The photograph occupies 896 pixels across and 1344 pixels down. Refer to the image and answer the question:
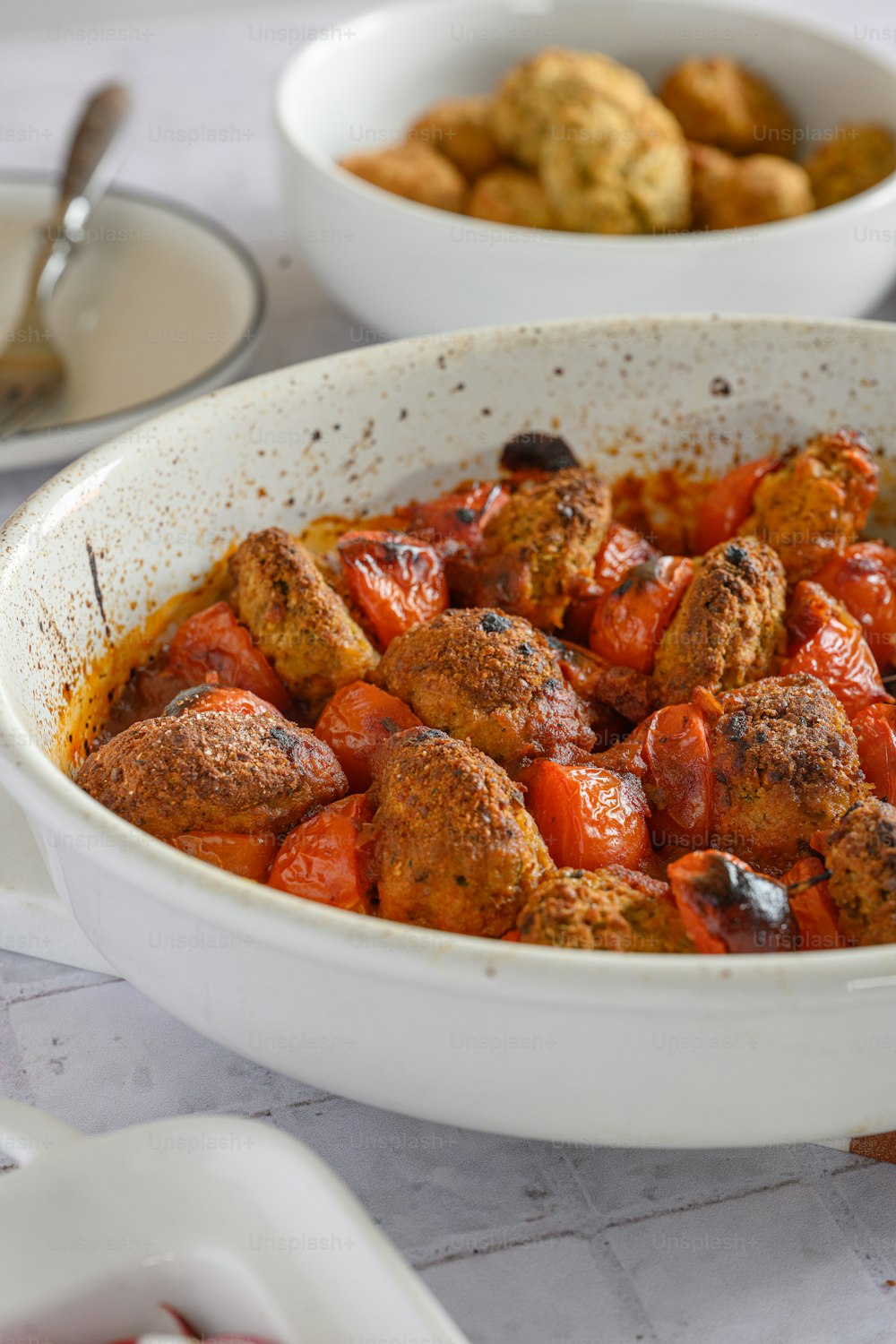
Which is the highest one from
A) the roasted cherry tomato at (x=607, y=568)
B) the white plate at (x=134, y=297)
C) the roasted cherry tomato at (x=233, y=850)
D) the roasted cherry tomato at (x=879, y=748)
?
the roasted cherry tomato at (x=879, y=748)

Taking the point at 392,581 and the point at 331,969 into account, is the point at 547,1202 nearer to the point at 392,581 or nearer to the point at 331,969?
the point at 331,969

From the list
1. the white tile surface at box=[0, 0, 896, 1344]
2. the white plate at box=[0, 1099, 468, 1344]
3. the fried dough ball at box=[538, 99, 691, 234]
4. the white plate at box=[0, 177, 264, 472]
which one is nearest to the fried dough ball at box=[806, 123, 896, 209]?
the fried dough ball at box=[538, 99, 691, 234]

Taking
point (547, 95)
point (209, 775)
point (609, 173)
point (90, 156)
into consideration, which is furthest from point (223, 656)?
point (90, 156)

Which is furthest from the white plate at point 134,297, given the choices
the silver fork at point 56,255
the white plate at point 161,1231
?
the white plate at point 161,1231

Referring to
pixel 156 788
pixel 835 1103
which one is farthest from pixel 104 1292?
pixel 835 1103

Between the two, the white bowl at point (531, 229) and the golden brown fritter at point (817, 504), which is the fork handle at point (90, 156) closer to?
the white bowl at point (531, 229)

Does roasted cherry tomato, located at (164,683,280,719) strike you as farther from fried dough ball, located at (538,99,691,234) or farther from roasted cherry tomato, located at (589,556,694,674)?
fried dough ball, located at (538,99,691,234)

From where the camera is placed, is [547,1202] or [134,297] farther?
[134,297]
